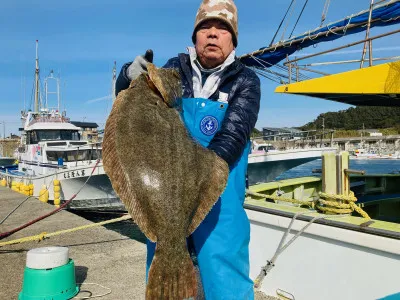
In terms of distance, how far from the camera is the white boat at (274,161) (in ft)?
51.4

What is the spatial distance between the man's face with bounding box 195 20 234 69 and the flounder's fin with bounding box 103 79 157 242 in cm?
64

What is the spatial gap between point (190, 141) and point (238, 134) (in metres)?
0.27

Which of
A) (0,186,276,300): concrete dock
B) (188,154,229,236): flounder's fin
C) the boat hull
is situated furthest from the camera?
(0,186,276,300): concrete dock

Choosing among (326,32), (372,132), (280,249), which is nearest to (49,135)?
(326,32)

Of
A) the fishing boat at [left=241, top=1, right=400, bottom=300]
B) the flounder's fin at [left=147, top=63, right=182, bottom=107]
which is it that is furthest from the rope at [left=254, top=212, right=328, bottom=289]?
the flounder's fin at [left=147, top=63, right=182, bottom=107]

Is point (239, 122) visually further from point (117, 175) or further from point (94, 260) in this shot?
point (94, 260)

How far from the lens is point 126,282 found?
436 centimetres

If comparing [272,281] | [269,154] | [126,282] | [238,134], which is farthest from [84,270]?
[269,154]

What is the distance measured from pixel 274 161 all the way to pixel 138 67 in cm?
1478

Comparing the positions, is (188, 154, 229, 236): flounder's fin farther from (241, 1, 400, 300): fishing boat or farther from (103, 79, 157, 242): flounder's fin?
(241, 1, 400, 300): fishing boat

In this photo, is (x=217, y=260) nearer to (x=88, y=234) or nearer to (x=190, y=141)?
(x=190, y=141)

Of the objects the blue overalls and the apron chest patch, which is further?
the apron chest patch

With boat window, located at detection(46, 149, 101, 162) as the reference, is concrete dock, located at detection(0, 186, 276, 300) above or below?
below

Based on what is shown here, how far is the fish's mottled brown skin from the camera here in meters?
1.58
